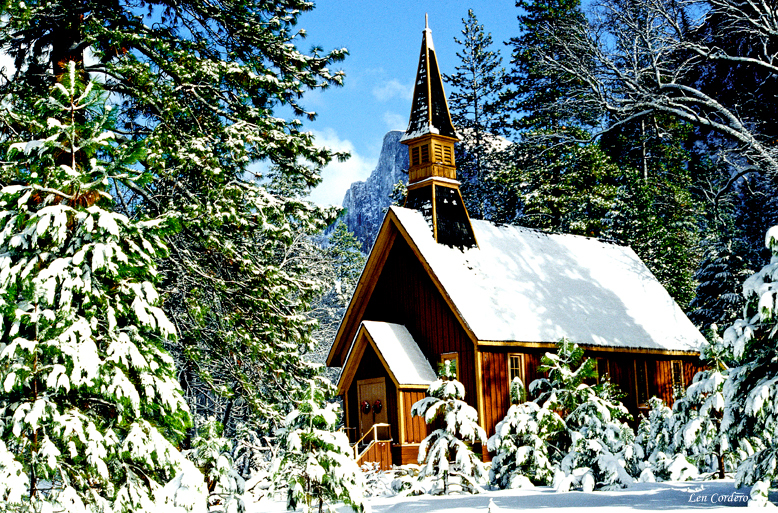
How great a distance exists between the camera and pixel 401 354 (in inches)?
938

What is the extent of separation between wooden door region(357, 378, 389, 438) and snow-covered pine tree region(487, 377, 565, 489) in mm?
7713

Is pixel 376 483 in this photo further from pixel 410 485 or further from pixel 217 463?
pixel 217 463

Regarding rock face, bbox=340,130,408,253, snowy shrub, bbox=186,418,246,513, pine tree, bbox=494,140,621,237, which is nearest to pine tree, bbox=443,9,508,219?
pine tree, bbox=494,140,621,237

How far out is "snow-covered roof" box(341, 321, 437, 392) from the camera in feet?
75.5

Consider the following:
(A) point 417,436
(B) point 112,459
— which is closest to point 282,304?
(B) point 112,459

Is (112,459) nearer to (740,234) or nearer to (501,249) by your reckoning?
(501,249)

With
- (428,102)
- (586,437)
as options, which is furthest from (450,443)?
(428,102)

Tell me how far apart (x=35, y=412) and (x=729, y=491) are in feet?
33.1

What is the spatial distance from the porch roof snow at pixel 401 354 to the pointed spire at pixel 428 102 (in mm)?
7111

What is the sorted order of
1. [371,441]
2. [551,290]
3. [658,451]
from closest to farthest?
[658,451]
[371,441]
[551,290]

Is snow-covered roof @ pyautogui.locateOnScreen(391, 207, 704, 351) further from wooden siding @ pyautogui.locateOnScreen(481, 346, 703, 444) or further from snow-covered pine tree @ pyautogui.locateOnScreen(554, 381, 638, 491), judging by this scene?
snow-covered pine tree @ pyautogui.locateOnScreen(554, 381, 638, 491)

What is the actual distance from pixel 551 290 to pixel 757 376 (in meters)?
16.6

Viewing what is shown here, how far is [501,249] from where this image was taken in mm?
27969

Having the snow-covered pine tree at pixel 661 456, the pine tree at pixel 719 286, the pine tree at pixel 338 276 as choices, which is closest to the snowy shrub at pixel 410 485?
the snow-covered pine tree at pixel 661 456
